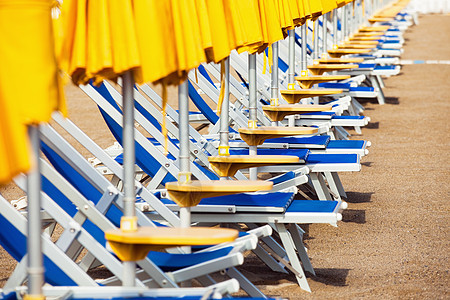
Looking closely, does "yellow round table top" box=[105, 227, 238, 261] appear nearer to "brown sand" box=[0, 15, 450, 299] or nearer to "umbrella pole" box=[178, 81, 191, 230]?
"umbrella pole" box=[178, 81, 191, 230]

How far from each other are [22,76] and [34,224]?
492mm

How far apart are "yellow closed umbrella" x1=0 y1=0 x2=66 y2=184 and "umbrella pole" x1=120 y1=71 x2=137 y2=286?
813 mm

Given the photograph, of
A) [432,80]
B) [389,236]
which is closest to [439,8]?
[432,80]

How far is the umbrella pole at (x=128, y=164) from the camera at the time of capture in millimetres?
3318

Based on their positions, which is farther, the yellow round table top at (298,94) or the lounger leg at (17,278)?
the yellow round table top at (298,94)

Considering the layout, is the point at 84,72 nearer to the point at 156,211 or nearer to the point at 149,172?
the point at 156,211

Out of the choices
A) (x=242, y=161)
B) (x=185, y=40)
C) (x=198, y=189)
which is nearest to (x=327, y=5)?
(x=242, y=161)

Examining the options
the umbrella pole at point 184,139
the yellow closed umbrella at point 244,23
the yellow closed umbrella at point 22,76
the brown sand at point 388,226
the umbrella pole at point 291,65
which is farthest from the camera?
the umbrella pole at point 291,65

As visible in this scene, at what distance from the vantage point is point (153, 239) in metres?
3.26

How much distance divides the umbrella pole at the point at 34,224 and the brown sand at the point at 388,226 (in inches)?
85.7

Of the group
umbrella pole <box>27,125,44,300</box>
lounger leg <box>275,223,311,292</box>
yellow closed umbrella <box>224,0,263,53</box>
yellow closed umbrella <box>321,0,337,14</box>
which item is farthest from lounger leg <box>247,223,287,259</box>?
yellow closed umbrella <box>321,0,337,14</box>

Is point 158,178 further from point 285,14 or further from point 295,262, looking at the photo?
point 285,14

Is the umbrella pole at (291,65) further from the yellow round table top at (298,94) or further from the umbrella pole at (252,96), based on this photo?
the umbrella pole at (252,96)

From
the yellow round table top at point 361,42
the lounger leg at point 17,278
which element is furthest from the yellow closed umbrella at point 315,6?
the yellow round table top at point 361,42
